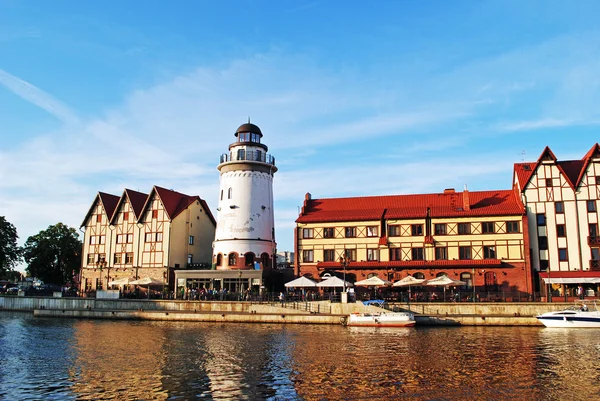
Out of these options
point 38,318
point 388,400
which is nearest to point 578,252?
point 388,400

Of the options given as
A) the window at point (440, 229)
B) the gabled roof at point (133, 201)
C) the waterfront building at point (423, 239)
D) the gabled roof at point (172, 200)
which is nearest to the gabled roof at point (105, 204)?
the gabled roof at point (133, 201)

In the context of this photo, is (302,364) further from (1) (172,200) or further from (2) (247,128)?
(1) (172,200)

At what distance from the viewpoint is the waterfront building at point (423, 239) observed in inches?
1911

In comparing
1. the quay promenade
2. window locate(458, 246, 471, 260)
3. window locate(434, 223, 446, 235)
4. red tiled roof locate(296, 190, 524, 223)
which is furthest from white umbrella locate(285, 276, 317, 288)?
window locate(458, 246, 471, 260)

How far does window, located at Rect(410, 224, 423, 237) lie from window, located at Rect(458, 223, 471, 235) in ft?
12.1

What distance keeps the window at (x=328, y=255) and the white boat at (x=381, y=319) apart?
528 inches

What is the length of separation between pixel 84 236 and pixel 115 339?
38.2 meters

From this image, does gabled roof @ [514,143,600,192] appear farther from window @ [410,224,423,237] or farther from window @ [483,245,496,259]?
window @ [410,224,423,237]

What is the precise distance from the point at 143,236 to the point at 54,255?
62.7 feet

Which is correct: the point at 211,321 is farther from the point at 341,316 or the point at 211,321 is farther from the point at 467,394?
the point at 467,394

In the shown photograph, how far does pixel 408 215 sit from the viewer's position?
51969 mm

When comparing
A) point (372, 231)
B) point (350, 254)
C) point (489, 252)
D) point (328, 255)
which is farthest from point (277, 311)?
point (489, 252)

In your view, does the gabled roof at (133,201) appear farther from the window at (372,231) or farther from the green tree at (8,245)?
the window at (372,231)

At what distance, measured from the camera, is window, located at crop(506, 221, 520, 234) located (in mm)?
48906
